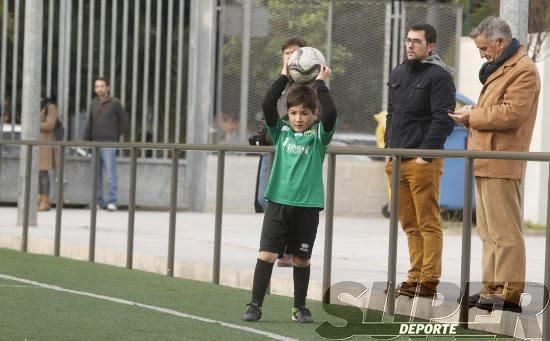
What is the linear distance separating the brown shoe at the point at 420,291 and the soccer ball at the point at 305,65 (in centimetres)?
150

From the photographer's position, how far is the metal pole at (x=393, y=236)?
11.1m

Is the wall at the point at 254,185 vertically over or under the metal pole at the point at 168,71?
under

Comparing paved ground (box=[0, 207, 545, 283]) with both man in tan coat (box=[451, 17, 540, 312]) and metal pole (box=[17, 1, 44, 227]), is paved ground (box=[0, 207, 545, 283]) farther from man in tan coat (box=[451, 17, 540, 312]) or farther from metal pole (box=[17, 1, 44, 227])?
metal pole (box=[17, 1, 44, 227])

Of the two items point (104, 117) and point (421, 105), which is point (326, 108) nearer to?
point (421, 105)

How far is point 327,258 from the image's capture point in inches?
493

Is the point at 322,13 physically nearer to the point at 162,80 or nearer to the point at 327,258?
the point at 162,80

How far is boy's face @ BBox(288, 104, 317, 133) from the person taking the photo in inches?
412

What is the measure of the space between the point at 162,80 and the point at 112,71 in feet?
2.42

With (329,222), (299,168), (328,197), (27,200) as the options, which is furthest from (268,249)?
(27,200)

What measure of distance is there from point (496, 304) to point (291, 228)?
1.39 metres

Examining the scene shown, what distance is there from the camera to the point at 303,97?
1043cm

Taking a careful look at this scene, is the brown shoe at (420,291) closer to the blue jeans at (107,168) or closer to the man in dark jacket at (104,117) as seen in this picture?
the blue jeans at (107,168)

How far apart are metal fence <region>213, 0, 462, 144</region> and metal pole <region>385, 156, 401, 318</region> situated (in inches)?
505

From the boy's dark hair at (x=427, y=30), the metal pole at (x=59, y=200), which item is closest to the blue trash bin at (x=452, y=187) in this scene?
the boy's dark hair at (x=427, y=30)
